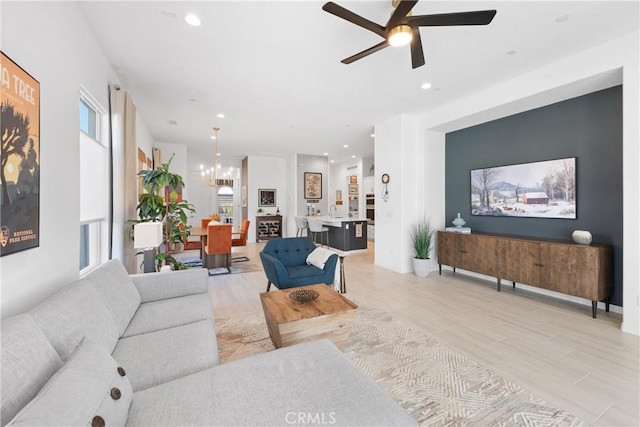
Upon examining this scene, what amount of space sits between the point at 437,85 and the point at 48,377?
462cm

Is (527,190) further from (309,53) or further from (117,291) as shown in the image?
(117,291)

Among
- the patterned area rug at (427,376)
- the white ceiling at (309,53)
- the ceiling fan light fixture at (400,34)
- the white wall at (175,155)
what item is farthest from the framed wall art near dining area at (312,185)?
the ceiling fan light fixture at (400,34)

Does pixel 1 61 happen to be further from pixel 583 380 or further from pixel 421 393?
pixel 583 380

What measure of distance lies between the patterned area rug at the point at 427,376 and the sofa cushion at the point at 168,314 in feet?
1.59

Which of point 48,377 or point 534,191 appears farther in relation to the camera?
point 534,191

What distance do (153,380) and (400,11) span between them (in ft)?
8.91

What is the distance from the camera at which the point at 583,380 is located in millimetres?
2012

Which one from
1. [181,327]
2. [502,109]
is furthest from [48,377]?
[502,109]

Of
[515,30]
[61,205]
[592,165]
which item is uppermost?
[515,30]

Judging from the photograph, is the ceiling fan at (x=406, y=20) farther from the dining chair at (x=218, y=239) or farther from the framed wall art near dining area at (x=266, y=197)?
the framed wall art near dining area at (x=266, y=197)

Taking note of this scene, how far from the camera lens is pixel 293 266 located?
3686 millimetres

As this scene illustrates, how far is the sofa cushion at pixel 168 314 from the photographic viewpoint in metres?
1.92

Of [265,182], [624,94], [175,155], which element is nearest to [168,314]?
[624,94]

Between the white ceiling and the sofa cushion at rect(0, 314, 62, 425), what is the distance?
8.25 feet
